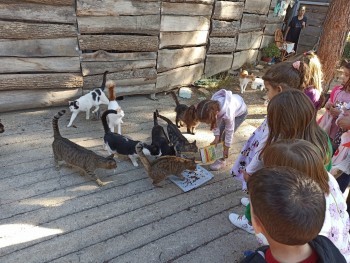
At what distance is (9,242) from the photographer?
2.76 metres

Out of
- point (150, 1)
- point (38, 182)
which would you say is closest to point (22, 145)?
point (38, 182)

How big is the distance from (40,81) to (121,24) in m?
1.69

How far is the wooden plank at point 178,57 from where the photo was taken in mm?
6172

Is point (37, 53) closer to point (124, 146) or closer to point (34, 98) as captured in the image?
point (34, 98)

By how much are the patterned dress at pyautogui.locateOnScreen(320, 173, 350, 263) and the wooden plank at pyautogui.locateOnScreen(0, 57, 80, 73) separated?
440cm

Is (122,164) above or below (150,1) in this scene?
below

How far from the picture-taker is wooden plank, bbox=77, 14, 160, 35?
4.93m

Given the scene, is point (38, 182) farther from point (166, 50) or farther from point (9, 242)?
point (166, 50)

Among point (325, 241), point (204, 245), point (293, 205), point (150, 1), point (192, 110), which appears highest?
point (150, 1)

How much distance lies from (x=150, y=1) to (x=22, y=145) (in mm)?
3296

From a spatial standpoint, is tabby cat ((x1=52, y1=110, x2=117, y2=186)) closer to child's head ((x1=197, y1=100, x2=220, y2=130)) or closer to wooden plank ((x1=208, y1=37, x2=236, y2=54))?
child's head ((x1=197, y1=100, x2=220, y2=130))

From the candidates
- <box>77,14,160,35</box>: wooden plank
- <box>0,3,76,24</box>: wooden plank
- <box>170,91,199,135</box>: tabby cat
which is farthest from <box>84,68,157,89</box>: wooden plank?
<box>170,91,199,135</box>: tabby cat

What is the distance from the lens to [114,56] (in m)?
5.47

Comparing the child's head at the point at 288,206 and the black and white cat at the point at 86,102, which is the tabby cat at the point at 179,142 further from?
the child's head at the point at 288,206
